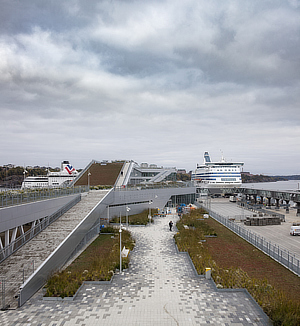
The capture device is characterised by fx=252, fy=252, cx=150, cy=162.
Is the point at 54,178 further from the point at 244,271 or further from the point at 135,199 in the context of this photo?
the point at 244,271

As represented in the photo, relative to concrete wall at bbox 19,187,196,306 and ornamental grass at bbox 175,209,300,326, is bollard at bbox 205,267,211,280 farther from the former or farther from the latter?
concrete wall at bbox 19,187,196,306

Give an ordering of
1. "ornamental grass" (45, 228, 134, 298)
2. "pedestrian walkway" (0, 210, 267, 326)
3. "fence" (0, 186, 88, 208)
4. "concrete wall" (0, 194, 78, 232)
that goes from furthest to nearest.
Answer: "fence" (0, 186, 88, 208), "concrete wall" (0, 194, 78, 232), "ornamental grass" (45, 228, 134, 298), "pedestrian walkway" (0, 210, 267, 326)

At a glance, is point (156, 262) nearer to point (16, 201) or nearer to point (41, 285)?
point (41, 285)

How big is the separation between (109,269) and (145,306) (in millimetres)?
4090

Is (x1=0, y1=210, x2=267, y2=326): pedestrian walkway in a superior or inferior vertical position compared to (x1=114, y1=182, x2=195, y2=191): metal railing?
inferior

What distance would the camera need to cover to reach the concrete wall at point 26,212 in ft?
47.9

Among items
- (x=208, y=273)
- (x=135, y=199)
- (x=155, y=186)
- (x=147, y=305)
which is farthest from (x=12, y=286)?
(x=155, y=186)

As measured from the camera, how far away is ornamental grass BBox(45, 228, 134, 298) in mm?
11727

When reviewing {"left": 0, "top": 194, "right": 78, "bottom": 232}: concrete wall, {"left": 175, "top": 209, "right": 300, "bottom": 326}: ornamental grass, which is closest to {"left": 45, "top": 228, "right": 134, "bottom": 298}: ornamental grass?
{"left": 0, "top": 194, "right": 78, "bottom": 232}: concrete wall

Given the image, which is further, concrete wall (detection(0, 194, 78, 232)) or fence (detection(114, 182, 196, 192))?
fence (detection(114, 182, 196, 192))

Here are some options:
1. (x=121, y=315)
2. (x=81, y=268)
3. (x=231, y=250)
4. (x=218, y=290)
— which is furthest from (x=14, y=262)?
(x=231, y=250)

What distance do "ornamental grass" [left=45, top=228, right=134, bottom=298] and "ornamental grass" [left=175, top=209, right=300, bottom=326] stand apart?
4912mm

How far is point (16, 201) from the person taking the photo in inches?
632

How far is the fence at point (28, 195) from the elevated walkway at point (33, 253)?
7.13ft
